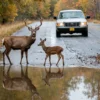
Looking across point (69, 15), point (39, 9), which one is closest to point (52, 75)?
point (69, 15)

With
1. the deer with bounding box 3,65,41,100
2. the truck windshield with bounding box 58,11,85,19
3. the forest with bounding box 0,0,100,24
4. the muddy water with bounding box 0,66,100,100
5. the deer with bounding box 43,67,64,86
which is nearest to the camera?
the muddy water with bounding box 0,66,100,100

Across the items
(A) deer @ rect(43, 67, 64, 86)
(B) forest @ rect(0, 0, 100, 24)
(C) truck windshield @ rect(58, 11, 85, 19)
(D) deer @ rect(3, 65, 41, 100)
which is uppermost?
(D) deer @ rect(3, 65, 41, 100)

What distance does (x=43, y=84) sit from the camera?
10453 millimetres

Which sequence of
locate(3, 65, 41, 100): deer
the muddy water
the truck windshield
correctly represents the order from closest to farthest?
the muddy water, locate(3, 65, 41, 100): deer, the truck windshield

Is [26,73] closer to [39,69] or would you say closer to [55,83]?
[39,69]

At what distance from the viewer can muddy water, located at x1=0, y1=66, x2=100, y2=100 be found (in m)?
8.96

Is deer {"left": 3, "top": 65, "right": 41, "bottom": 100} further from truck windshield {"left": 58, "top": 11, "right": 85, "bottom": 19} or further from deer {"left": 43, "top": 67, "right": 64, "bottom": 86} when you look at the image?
truck windshield {"left": 58, "top": 11, "right": 85, "bottom": 19}

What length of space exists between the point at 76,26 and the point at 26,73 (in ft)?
54.6

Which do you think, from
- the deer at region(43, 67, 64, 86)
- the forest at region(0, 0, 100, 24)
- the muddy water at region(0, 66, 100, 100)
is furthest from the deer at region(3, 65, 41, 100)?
the forest at region(0, 0, 100, 24)

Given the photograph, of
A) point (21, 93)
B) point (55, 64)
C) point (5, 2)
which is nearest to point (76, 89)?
point (21, 93)

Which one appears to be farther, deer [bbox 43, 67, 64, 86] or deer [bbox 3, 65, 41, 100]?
deer [bbox 43, 67, 64, 86]

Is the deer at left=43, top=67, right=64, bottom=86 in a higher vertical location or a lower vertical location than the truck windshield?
higher

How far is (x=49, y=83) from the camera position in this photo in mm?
10633

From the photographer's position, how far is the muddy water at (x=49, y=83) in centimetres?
896
